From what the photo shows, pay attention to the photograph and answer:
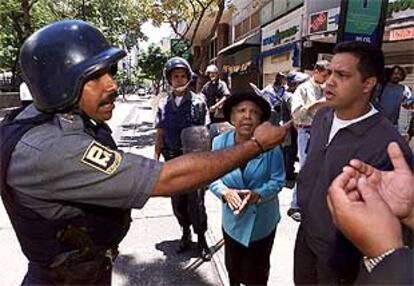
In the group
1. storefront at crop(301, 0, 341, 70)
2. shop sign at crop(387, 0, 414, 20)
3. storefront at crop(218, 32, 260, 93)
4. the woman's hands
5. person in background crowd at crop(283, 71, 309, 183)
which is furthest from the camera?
storefront at crop(218, 32, 260, 93)

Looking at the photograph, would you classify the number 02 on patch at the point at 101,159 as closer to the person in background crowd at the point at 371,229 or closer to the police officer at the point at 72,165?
the police officer at the point at 72,165

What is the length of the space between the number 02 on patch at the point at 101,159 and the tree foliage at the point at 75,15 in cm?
1521

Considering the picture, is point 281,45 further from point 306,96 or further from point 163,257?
point 163,257

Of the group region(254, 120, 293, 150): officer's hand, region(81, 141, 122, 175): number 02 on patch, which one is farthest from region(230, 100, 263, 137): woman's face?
region(81, 141, 122, 175): number 02 on patch

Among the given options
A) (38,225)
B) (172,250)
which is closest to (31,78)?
(38,225)

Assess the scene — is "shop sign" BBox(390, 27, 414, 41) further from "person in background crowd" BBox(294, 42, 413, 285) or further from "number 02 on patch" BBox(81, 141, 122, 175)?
"number 02 on patch" BBox(81, 141, 122, 175)

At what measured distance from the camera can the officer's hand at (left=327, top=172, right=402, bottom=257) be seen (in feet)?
2.78

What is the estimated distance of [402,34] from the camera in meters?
8.02

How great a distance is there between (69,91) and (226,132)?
4.93ft

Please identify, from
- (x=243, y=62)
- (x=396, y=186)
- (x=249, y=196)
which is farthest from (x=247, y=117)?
(x=243, y=62)

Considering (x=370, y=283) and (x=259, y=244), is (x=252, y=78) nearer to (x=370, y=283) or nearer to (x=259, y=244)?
(x=259, y=244)

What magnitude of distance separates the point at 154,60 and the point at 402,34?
4374 cm

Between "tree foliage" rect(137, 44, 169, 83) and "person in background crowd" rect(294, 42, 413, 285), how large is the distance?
46067 millimetres

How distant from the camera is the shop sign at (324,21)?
10.1m
